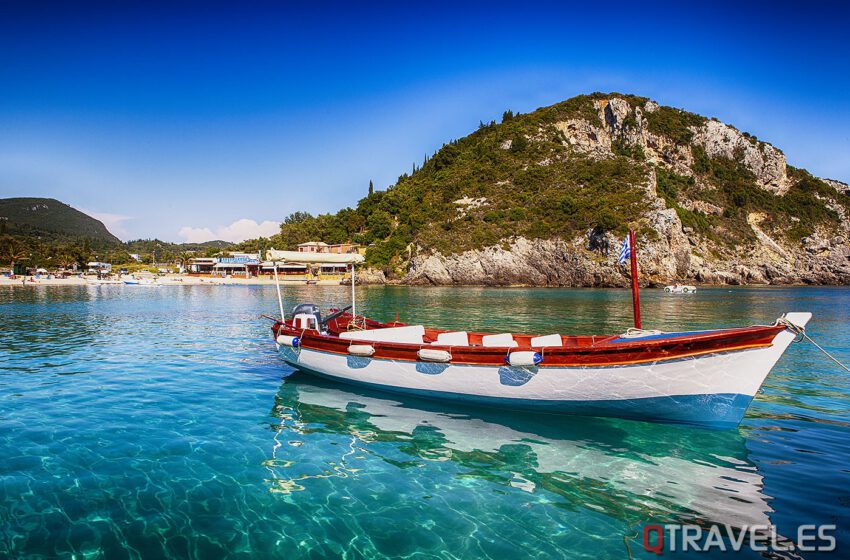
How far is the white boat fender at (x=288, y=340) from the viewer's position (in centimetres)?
1312

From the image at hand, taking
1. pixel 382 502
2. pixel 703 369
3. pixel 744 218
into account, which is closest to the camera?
pixel 382 502

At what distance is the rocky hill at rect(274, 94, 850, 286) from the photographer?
8731cm

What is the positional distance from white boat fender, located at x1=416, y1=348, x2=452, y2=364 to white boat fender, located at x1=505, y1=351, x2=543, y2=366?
1539 mm

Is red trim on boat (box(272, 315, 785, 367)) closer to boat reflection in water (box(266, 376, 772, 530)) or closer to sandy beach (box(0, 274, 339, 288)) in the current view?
boat reflection in water (box(266, 376, 772, 530))

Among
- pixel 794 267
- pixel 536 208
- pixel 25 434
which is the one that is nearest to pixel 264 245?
pixel 536 208

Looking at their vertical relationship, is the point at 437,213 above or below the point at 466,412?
above

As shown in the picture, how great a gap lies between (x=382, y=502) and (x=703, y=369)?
6653 mm

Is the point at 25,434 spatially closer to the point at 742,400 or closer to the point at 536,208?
the point at 742,400

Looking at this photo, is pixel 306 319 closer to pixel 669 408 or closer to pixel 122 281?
pixel 669 408

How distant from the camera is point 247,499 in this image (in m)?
6.47

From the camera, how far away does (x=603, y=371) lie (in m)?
8.88

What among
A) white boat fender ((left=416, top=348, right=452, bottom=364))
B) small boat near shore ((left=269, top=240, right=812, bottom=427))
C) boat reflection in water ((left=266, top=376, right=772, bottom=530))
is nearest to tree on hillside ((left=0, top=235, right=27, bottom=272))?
boat reflection in water ((left=266, top=376, right=772, bottom=530))

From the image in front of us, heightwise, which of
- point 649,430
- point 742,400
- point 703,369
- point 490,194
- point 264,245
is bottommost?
point 649,430

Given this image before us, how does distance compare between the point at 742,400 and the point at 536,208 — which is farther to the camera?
the point at 536,208
